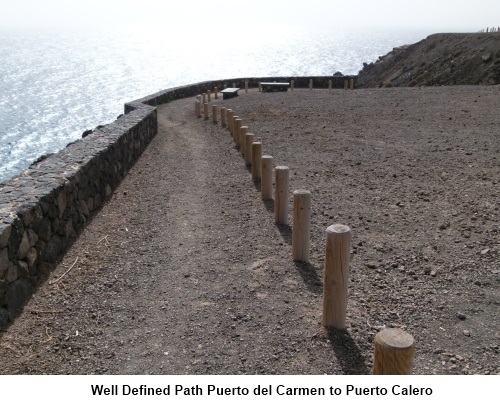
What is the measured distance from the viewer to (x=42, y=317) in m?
4.57

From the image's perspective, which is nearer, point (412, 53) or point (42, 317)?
point (42, 317)

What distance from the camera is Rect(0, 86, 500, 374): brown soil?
396 centimetres

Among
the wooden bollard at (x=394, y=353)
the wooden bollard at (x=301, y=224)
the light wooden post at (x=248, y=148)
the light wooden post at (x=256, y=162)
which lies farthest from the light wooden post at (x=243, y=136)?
the wooden bollard at (x=394, y=353)

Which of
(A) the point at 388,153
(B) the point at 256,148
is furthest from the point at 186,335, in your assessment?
(A) the point at 388,153

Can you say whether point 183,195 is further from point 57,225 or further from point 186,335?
point 186,335

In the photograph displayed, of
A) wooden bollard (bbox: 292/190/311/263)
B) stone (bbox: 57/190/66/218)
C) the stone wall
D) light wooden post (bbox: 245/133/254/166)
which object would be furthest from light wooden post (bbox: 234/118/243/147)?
wooden bollard (bbox: 292/190/311/263)

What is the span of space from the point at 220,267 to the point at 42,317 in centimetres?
194

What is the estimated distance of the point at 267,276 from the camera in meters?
5.32

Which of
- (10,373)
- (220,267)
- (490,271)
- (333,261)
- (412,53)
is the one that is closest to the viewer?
(10,373)

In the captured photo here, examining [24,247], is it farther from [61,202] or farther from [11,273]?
[61,202]

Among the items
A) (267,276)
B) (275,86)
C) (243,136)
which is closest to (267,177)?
(267,276)

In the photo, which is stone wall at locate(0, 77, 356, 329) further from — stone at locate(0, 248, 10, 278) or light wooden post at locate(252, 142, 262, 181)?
light wooden post at locate(252, 142, 262, 181)

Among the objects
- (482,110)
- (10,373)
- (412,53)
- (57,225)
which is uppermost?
(412,53)

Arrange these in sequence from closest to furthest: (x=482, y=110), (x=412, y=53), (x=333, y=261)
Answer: (x=333, y=261) < (x=482, y=110) < (x=412, y=53)
